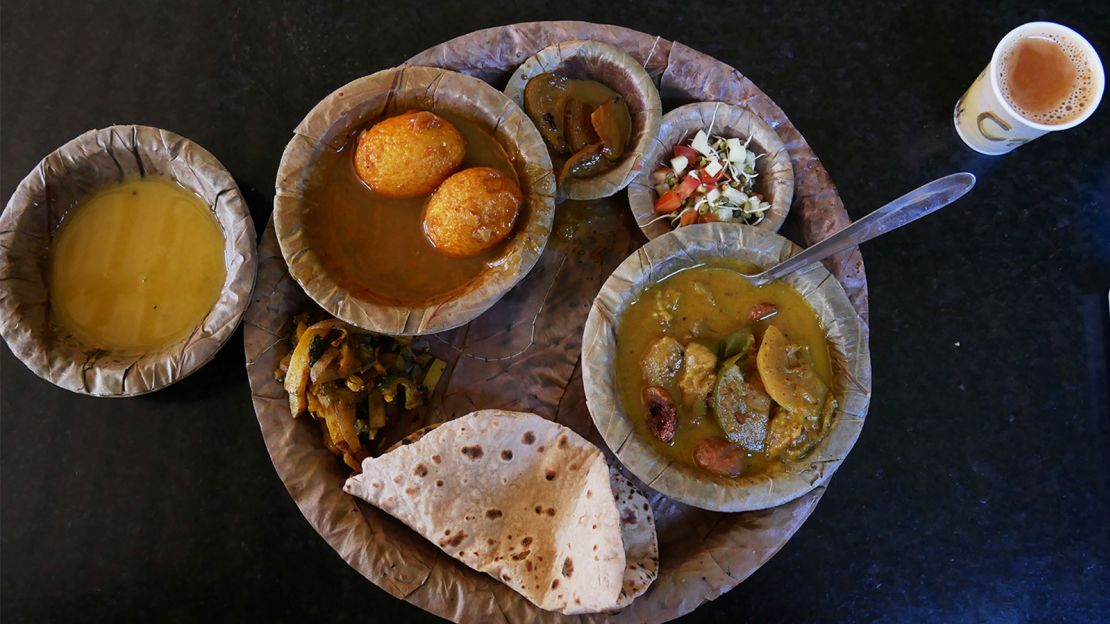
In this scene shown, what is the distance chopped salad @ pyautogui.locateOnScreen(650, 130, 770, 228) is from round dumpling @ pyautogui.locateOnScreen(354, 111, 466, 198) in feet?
2.66

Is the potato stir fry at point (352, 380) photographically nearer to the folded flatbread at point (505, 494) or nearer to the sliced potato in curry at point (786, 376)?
the folded flatbread at point (505, 494)

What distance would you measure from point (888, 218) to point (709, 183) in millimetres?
645

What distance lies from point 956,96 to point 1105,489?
5.76 ft

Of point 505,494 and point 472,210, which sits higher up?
point 472,210

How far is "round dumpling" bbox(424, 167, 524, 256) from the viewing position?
2.47 meters

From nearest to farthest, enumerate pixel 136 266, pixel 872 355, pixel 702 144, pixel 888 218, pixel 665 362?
pixel 888 218, pixel 665 362, pixel 136 266, pixel 702 144, pixel 872 355

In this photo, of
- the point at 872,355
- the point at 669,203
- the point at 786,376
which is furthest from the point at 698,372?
the point at 872,355

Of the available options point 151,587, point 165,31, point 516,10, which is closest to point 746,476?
point 516,10

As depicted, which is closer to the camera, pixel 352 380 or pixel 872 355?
pixel 352 380

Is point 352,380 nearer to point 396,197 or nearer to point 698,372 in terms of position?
point 396,197

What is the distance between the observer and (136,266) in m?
2.69

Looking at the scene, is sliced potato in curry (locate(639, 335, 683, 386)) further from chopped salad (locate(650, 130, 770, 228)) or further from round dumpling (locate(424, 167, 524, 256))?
round dumpling (locate(424, 167, 524, 256))

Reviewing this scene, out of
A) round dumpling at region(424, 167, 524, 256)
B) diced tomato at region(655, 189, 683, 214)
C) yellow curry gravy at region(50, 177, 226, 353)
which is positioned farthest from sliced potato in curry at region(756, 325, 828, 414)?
yellow curry gravy at region(50, 177, 226, 353)

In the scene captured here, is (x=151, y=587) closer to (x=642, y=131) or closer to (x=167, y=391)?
(x=167, y=391)
